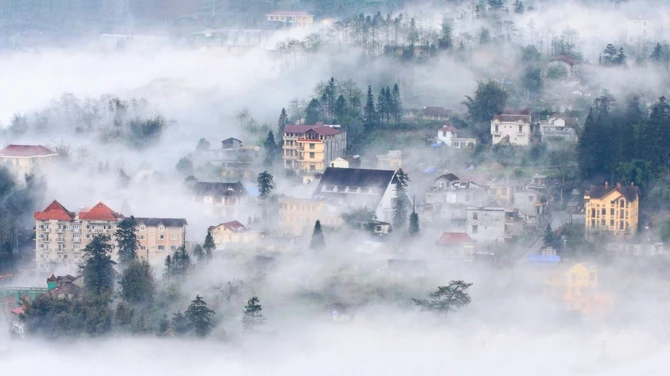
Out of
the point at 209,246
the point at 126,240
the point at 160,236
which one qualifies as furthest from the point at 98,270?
the point at 160,236

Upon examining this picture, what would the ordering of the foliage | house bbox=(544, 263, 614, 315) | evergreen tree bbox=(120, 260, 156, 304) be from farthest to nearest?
evergreen tree bbox=(120, 260, 156, 304)
house bbox=(544, 263, 614, 315)
the foliage

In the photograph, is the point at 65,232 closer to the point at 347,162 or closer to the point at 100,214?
the point at 100,214

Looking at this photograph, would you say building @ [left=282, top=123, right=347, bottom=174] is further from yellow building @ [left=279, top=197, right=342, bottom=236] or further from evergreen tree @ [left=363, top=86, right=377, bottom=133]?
yellow building @ [left=279, top=197, right=342, bottom=236]

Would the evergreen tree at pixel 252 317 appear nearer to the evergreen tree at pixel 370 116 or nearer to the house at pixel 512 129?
the house at pixel 512 129

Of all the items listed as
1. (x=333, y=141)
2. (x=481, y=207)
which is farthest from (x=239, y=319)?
(x=333, y=141)

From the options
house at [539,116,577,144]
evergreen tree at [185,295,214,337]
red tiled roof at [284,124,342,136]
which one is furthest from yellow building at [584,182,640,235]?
evergreen tree at [185,295,214,337]
